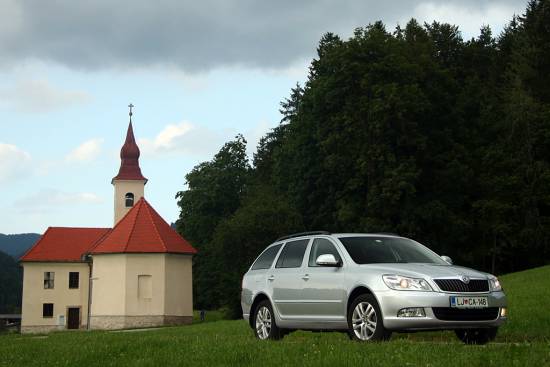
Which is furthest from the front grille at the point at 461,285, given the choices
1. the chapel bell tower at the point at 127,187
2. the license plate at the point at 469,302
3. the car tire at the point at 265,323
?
the chapel bell tower at the point at 127,187

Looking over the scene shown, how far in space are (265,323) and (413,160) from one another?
2957cm

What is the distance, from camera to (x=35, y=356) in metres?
11.8

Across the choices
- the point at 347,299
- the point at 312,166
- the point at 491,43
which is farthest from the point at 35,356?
the point at 491,43

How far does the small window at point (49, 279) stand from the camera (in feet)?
207

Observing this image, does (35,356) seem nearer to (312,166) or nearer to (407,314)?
(407,314)

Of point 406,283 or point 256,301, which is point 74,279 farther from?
point 406,283

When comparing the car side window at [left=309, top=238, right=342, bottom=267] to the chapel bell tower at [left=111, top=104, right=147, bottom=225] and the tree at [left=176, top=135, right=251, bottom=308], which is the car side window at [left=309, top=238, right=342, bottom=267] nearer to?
the tree at [left=176, top=135, right=251, bottom=308]

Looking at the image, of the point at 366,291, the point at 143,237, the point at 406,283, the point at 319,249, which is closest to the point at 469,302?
the point at 406,283

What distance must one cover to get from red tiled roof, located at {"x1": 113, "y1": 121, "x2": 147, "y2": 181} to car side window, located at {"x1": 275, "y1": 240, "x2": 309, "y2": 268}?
58.3 metres

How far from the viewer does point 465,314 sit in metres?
10.3

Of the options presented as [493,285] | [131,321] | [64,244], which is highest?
[64,244]

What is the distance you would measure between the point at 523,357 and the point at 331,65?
124 feet

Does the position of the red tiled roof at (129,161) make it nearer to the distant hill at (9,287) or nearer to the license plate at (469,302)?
the license plate at (469,302)

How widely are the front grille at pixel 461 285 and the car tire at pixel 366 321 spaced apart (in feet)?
3.10
